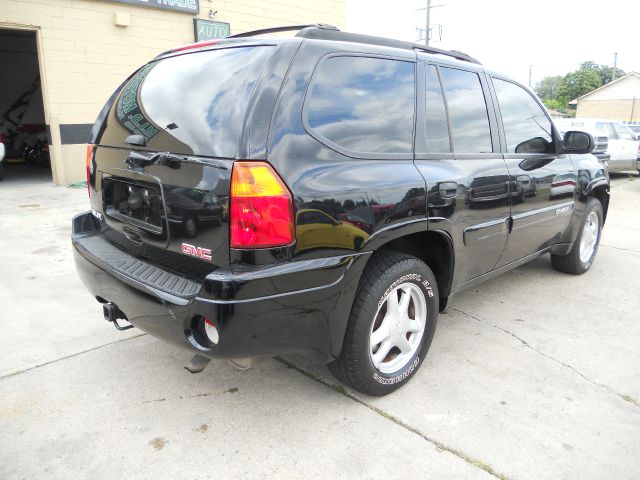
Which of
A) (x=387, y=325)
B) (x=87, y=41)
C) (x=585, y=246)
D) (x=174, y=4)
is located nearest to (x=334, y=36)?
(x=387, y=325)

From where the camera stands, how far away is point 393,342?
2.82 m

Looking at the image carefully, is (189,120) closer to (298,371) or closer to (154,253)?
(154,253)

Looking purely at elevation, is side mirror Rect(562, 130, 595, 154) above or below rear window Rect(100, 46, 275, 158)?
below

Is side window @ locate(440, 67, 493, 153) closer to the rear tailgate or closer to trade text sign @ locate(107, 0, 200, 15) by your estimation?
the rear tailgate

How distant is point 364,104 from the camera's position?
2.58 metres

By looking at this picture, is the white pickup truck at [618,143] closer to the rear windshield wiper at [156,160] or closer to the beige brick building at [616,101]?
the rear windshield wiper at [156,160]

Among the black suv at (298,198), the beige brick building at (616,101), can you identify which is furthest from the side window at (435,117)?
the beige brick building at (616,101)

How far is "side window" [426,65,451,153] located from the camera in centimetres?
295

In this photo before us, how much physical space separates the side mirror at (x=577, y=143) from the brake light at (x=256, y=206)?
3.09 metres

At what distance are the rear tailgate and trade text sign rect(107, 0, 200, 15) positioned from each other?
337 inches

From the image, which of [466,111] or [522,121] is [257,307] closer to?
[466,111]

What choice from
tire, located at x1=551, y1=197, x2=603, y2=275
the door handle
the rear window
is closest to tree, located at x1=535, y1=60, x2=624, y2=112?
tire, located at x1=551, y1=197, x2=603, y2=275

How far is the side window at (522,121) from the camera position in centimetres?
365

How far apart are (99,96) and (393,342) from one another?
9263 mm
